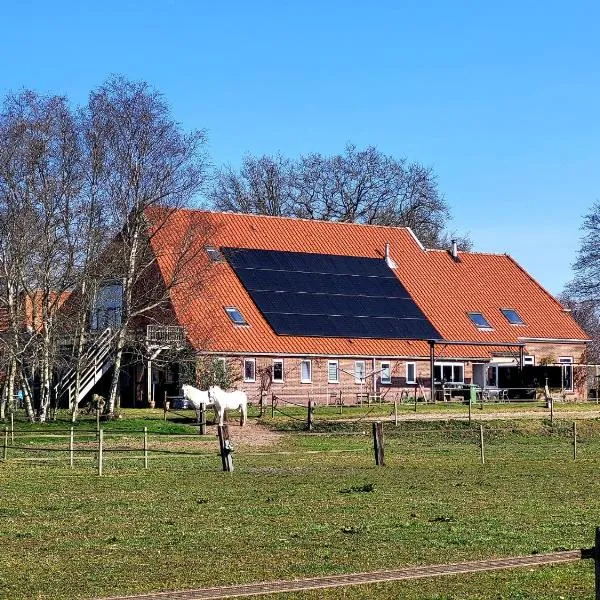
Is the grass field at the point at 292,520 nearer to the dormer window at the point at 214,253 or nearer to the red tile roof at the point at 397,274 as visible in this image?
the red tile roof at the point at 397,274

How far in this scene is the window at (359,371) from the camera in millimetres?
69812

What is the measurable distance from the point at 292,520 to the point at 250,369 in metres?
43.4

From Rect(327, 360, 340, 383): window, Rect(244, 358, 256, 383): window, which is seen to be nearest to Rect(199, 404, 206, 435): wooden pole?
Rect(244, 358, 256, 383): window

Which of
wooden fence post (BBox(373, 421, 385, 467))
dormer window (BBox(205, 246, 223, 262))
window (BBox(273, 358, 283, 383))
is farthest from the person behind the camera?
dormer window (BBox(205, 246, 223, 262))

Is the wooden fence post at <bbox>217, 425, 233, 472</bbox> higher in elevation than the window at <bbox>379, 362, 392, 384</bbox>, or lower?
lower

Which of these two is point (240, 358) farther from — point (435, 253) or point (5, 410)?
point (435, 253)

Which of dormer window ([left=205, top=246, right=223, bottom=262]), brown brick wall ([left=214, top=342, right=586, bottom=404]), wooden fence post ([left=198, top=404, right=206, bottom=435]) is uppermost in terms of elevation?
dormer window ([left=205, top=246, right=223, bottom=262])

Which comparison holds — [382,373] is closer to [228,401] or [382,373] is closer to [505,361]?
[505,361]

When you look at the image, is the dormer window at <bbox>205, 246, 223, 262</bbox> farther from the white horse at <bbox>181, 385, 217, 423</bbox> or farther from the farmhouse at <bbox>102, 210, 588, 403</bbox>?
the white horse at <bbox>181, 385, 217, 423</bbox>

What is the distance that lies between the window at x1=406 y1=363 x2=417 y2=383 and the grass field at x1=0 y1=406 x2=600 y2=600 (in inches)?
1093

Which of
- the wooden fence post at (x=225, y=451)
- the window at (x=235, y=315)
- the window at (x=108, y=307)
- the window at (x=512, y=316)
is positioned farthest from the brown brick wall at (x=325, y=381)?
the wooden fence post at (x=225, y=451)

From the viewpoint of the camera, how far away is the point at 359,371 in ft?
229

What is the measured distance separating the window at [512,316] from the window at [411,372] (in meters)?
9.35

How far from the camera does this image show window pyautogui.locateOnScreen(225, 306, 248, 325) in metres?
67.9
